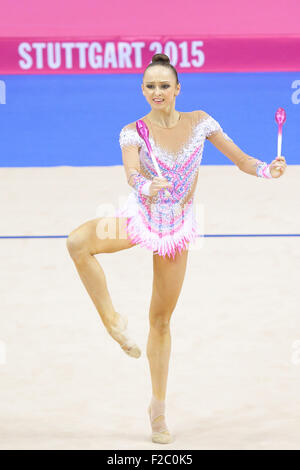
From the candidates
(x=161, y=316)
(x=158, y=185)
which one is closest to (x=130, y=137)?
(x=158, y=185)

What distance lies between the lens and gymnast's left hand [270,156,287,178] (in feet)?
10.3

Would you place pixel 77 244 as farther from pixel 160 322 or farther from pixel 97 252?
Result: pixel 160 322

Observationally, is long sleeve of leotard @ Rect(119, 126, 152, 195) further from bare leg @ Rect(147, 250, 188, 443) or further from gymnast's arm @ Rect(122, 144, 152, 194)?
bare leg @ Rect(147, 250, 188, 443)

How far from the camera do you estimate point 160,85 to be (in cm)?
318

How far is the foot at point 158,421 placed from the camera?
11.5 feet

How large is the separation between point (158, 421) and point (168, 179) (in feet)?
3.19

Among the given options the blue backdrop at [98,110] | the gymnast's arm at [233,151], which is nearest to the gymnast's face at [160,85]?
the gymnast's arm at [233,151]

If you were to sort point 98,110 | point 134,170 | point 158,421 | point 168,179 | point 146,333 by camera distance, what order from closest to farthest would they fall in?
1. point 134,170
2. point 168,179
3. point 158,421
4. point 146,333
5. point 98,110

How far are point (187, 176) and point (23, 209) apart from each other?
12.2 feet

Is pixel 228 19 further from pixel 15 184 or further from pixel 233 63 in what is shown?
pixel 15 184

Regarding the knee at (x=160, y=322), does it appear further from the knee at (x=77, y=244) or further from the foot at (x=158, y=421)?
the knee at (x=77, y=244)

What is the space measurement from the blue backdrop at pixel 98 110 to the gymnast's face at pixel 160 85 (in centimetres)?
487

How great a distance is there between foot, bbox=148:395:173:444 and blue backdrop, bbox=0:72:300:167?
482 centimetres

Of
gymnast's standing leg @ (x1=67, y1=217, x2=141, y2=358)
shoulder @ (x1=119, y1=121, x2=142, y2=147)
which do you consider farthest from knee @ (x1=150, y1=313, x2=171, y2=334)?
shoulder @ (x1=119, y1=121, x2=142, y2=147)
